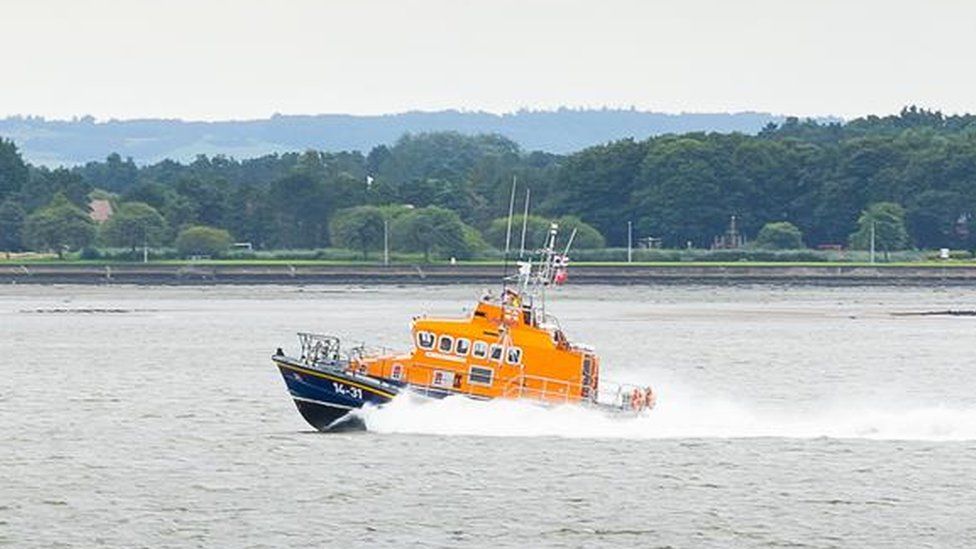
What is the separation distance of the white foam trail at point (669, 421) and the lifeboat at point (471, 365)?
377 millimetres

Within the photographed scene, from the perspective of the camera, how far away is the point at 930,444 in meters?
64.0

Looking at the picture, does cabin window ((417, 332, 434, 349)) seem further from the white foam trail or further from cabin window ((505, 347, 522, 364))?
cabin window ((505, 347, 522, 364))

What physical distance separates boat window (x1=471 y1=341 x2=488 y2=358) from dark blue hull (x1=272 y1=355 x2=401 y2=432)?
2.04 metres

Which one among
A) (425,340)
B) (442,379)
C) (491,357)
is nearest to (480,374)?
(491,357)

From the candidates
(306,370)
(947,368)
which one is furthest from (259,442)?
(947,368)

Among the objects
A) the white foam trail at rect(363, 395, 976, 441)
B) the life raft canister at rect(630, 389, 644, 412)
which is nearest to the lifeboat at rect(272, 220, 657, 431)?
the white foam trail at rect(363, 395, 976, 441)

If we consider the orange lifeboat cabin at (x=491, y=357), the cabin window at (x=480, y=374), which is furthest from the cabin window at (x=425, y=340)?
the cabin window at (x=480, y=374)

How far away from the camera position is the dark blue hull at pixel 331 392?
2384 inches

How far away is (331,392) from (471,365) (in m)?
3.32

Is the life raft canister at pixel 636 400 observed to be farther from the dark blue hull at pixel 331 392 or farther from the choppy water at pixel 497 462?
the dark blue hull at pixel 331 392

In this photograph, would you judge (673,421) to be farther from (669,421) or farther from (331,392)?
(331,392)

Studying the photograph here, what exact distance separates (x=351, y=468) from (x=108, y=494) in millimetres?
5921

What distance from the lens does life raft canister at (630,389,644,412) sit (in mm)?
63062

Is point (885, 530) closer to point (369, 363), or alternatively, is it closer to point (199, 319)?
point (369, 363)
